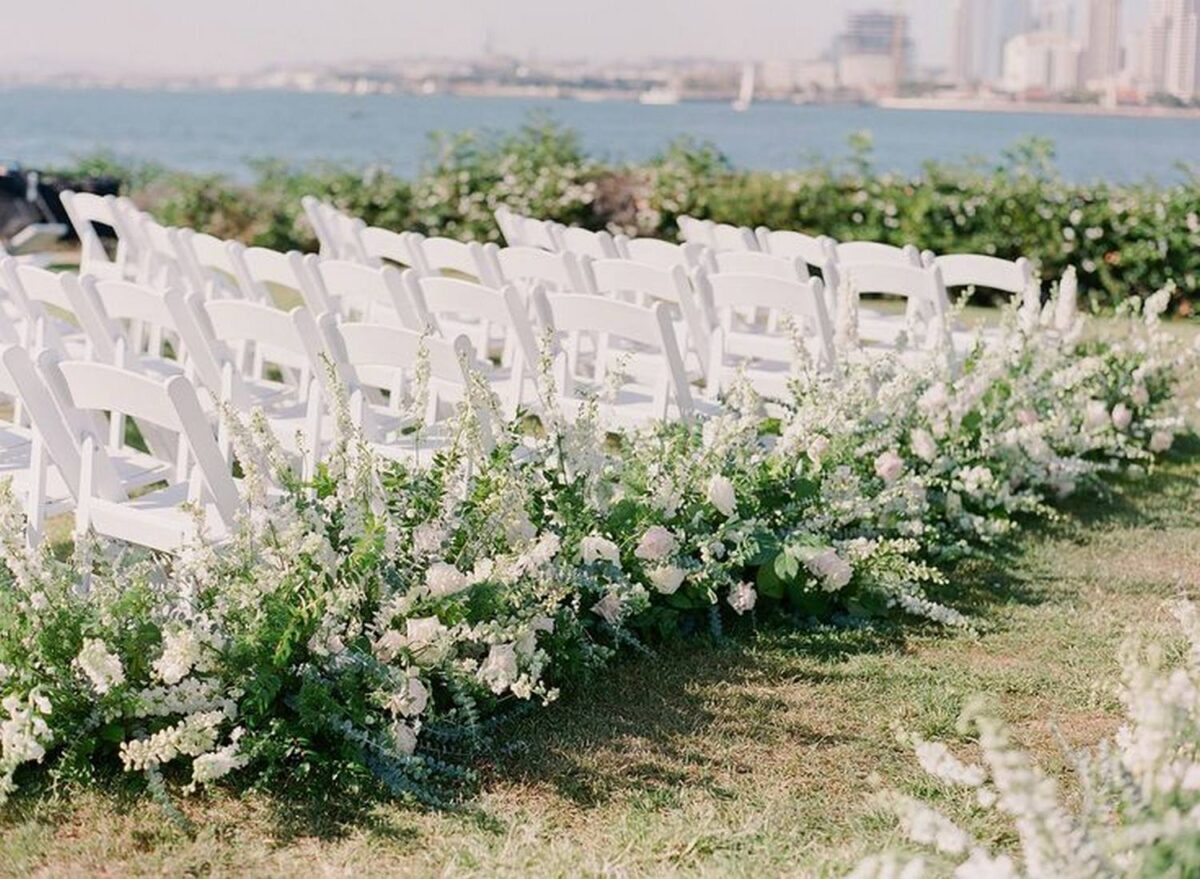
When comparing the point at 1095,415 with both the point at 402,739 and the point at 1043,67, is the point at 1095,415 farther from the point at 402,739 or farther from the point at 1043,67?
the point at 1043,67

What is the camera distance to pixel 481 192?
47.2 feet

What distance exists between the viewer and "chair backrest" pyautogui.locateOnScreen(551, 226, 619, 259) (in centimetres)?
836

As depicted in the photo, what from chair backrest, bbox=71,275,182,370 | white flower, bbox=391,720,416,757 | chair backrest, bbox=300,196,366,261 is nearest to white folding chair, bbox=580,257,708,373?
chair backrest, bbox=71,275,182,370

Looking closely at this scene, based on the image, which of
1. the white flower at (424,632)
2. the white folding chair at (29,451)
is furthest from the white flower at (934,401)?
the white folding chair at (29,451)

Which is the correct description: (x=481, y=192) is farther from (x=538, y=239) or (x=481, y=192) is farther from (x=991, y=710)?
(x=991, y=710)

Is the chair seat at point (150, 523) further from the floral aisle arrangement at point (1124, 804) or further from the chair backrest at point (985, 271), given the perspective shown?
the chair backrest at point (985, 271)

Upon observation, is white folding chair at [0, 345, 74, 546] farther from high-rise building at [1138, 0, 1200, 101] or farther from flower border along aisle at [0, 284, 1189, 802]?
high-rise building at [1138, 0, 1200, 101]

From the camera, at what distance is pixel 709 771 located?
13.4ft

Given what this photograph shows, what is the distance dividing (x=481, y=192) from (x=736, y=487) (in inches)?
373

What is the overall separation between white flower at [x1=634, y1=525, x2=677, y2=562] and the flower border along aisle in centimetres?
1

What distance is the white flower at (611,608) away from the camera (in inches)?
184

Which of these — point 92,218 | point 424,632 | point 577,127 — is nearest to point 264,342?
point 424,632

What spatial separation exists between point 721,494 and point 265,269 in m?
2.96

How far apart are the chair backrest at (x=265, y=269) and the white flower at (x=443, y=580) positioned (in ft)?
9.16
